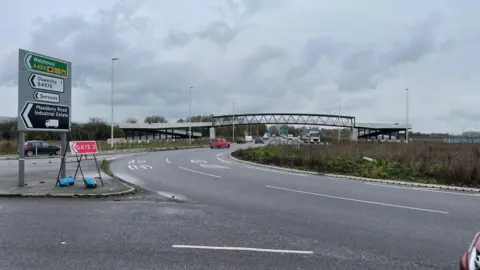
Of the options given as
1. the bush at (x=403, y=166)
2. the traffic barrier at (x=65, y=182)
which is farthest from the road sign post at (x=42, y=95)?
the bush at (x=403, y=166)

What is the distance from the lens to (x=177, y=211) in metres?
9.54

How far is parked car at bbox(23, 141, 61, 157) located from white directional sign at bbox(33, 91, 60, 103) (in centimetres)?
2651

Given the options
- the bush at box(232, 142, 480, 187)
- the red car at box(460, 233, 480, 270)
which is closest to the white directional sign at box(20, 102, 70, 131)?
the bush at box(232, 142, 480, 187)

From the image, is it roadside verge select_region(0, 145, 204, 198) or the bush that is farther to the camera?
the bush

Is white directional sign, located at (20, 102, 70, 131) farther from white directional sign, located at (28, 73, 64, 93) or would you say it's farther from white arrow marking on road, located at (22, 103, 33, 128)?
white directional sign, located at (28, 73, 64, 93)

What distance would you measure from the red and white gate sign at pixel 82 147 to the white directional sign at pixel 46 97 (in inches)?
71.9

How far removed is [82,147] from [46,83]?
262 centimetres

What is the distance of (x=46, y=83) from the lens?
545 inches

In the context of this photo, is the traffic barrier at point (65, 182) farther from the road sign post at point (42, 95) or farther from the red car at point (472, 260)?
the red car at point (472, 260)

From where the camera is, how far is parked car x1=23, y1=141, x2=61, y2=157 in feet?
123

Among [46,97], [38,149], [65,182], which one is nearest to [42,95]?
[46,97]

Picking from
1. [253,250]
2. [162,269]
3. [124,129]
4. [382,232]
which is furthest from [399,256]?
[124,129]

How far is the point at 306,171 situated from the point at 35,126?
531 inches

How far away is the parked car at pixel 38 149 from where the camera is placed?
123 feet
